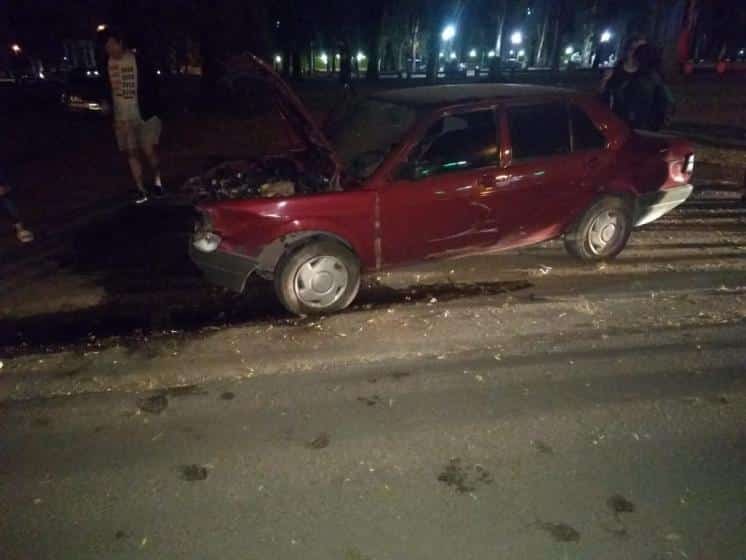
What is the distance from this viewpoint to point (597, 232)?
5.73m

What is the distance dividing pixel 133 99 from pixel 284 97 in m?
3.34

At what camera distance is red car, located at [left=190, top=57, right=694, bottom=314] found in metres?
4.54

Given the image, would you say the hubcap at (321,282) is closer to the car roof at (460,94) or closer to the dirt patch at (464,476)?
the car roof at (460,94)

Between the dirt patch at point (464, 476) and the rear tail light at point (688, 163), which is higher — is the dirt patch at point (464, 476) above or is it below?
below

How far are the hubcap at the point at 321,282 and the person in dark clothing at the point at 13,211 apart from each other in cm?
349

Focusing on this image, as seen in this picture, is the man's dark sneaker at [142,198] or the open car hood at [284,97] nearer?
the open car hood at [284,97]

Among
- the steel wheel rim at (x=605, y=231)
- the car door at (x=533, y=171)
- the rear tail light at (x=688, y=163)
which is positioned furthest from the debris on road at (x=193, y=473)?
the rear tail light at (x=688, y=163)

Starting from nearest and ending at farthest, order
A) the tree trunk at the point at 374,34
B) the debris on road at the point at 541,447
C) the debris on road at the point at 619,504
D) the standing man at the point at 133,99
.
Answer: the debris on road at the point at 619,504 < the debris on road at the point at 541,447 < the standing man at the point at 133,99 < the tree trunk at the point at 374,34

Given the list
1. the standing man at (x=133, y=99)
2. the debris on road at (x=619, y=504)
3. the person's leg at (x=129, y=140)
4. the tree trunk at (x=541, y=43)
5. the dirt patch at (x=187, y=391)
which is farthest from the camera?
the tree trunk at (x=541, y=43)

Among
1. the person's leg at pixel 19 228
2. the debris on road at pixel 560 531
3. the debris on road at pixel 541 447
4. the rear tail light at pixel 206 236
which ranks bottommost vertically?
the debris on road at pixel 560 531

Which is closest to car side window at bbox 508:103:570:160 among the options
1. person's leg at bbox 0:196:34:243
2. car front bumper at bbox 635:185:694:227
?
car front bumper at bbox 635:185:694:227

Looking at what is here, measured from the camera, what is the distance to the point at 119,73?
7.21 metres

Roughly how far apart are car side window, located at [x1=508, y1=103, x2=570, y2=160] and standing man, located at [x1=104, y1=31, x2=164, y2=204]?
4702mm

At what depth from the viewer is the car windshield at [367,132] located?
15.5 ft
